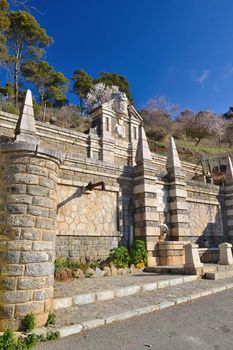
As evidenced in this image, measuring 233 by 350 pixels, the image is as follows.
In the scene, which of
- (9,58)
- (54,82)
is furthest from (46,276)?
(54,82)

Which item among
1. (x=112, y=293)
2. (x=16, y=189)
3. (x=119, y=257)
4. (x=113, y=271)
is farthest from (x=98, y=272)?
(x=16, y=189)

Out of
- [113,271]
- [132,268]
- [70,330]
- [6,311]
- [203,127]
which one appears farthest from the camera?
[203,127]

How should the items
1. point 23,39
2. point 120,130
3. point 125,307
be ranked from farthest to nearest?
point 23,39, point 120,130, point 125,307

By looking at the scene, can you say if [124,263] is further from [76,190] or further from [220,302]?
[220,302]

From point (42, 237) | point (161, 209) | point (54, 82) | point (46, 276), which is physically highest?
point (54, 82)

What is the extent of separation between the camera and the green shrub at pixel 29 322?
4.35 metres

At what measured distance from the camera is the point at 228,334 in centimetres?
455

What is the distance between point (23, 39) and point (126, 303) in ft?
113

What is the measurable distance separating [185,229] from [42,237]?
372 inches

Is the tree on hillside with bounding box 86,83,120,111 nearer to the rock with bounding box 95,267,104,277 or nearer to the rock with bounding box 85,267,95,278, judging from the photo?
the rock with bounding box 95,267,104,277

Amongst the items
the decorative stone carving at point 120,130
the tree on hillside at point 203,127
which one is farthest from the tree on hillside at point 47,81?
the tree on hillside at point 203,127

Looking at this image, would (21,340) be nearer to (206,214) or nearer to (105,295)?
(105,295)

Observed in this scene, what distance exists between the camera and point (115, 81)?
47844mm

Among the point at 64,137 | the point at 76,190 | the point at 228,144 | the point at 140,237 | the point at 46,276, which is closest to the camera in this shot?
the point at 46,276
